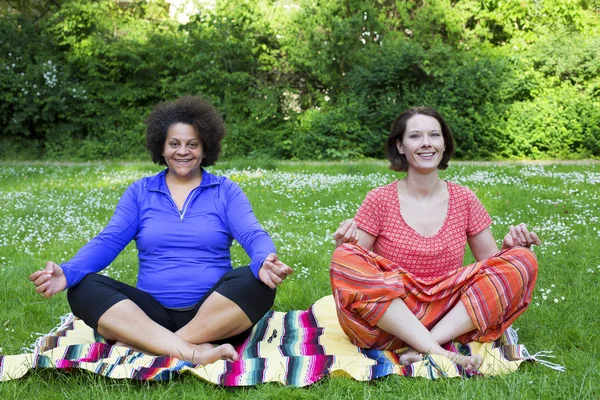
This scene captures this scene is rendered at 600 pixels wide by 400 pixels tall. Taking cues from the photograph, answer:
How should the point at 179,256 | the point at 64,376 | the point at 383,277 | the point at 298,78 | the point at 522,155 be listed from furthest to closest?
the point at 298,78, the point at 522,155, the point at 179,256, the point at 383,277, the point at 64,376

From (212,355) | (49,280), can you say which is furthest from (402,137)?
(49,280)

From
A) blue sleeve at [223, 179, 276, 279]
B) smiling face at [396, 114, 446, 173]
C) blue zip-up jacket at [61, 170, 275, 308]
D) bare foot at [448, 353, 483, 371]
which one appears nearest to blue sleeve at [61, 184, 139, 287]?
blue zip-up jacket at [61, 170, 275, 308]

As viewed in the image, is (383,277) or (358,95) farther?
(358,95)

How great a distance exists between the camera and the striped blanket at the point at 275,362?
10.2 feet

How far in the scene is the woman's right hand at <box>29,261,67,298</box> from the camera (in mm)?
3320

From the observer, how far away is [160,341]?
342cm

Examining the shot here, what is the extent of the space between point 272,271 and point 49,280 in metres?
1.19

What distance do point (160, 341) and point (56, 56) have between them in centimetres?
1535

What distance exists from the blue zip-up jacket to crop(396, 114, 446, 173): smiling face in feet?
3.33

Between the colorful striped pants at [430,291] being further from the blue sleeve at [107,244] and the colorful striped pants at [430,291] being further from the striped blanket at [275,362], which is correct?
the blue sleeve at [107,244]

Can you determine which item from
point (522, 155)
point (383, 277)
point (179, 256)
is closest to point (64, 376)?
point (179, 256)

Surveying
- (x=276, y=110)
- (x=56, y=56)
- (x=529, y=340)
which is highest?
(x=56, y=56)

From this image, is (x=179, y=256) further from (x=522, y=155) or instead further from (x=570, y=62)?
(x=570, y=62)

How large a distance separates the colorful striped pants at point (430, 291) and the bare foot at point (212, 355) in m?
0.66
